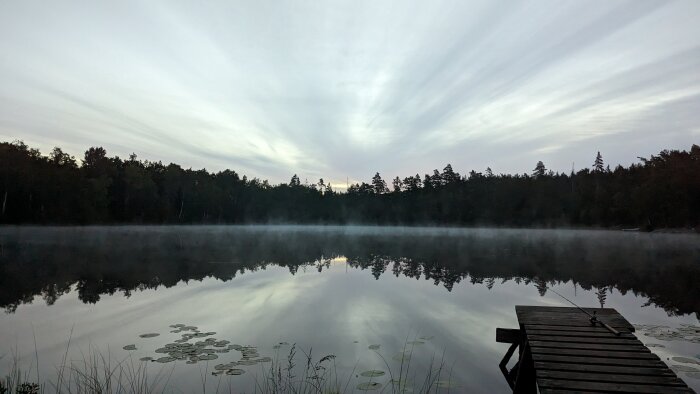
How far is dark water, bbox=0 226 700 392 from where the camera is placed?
8.45 meters

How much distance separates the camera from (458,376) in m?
7.98

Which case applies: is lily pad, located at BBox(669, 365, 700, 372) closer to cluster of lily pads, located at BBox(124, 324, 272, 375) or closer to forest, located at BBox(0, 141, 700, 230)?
cluster of lily pads, located at BBox(124, 324, 272, 375)

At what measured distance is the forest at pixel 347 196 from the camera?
75.4m

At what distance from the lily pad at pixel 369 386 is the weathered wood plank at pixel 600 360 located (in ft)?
8.73

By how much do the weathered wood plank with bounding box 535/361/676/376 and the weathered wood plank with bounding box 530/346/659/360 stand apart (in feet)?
1.46

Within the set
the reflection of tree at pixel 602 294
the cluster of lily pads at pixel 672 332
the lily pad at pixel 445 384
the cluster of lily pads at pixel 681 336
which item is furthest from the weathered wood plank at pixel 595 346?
the reflection of tree at pixel 602 294

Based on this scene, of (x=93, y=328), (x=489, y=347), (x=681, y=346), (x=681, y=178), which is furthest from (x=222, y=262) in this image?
(x=681, y=178)

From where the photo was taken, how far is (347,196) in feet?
561

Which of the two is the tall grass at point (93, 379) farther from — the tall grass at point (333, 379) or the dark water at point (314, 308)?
the tall grass at point (333, 379)

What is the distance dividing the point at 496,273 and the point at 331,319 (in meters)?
13.4

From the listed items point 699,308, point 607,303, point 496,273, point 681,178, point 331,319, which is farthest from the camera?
point 681,178

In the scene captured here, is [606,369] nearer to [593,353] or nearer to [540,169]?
[593,353]

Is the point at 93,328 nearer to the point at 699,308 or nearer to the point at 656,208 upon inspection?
the point at 699,308

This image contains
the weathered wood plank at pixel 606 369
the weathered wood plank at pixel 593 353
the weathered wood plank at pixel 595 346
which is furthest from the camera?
the weathered wood plank at pixel 595 346
